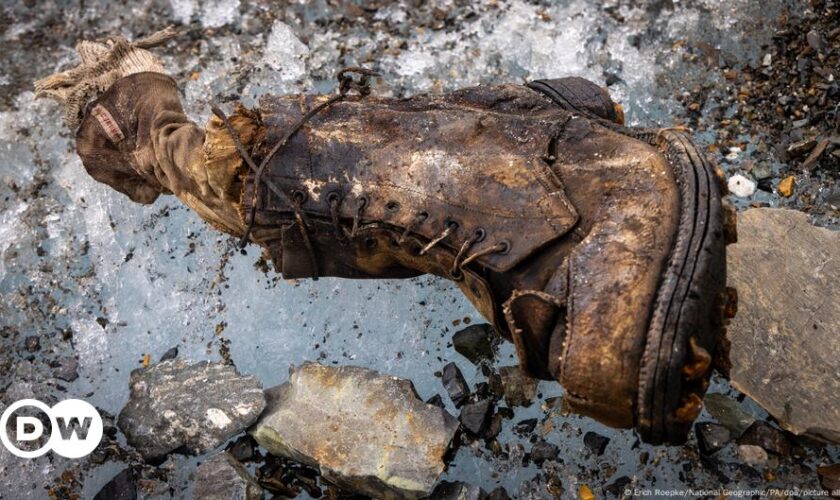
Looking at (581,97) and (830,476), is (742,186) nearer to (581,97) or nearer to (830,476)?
(581,97)

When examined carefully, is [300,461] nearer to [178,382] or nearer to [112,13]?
[178,382]

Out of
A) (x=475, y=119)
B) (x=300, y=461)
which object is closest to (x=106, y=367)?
(x=300, y=461)

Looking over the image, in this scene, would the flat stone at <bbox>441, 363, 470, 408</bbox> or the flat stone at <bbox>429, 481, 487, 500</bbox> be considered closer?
the flat stone at <bbox>429, 481, 487, 500</bbox>

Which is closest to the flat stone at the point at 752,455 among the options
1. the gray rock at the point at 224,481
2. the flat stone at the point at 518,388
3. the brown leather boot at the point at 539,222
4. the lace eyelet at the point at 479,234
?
the brown leather boot at the point at 539,222

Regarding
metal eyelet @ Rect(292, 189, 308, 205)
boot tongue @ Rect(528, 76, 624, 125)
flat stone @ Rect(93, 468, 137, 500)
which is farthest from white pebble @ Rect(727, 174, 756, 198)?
flat stone @ Rect(93, 468, 137, 500)

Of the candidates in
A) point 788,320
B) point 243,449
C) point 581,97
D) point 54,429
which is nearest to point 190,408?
point 243,449

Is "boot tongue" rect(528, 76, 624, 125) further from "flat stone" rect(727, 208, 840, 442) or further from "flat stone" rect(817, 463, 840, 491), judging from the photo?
"flat stone" rect(817, 463, 840, 491)
